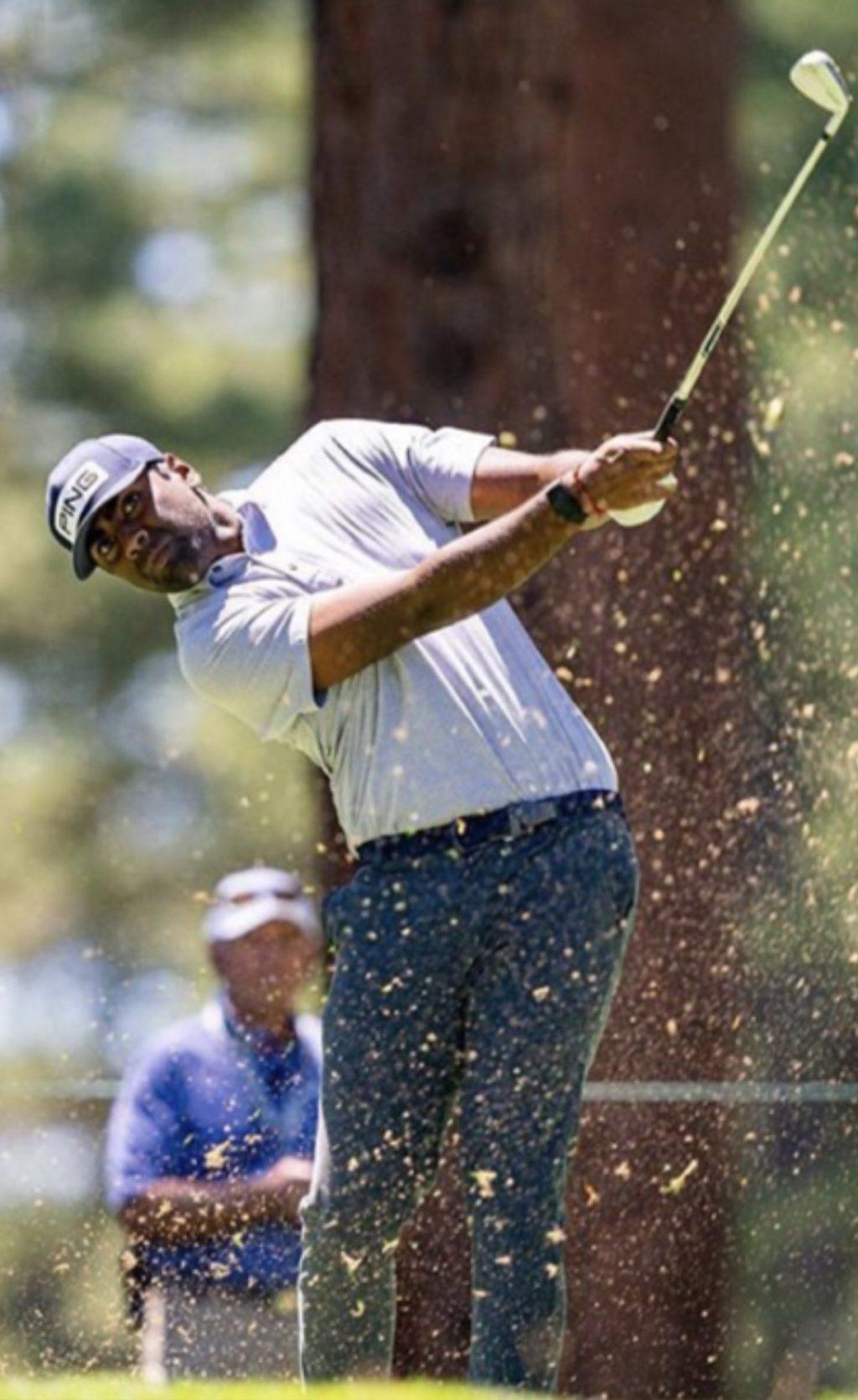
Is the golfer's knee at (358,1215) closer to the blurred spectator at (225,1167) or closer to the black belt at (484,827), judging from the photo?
the black belt at (484,827)

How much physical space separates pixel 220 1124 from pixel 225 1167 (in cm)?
11

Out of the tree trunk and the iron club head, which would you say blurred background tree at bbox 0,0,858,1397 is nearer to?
the tree trunk

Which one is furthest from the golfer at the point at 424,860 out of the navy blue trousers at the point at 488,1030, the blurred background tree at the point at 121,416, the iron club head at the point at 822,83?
the blurred background tree at the point at 121,416

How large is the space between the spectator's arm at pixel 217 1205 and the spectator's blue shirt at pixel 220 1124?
0.02 metres

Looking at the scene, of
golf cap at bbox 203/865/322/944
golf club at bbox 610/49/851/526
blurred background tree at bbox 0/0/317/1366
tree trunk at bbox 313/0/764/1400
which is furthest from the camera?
blurred background tree at bbox 0/0/317/1366

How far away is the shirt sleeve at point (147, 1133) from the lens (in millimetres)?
6781

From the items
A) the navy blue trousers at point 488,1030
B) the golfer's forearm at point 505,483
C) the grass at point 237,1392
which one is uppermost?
the golfer's forearm at point 505,483

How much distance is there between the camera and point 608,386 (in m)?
7.87

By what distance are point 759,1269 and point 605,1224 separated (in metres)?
0.72

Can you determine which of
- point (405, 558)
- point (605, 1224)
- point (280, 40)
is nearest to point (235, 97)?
point (280, 40)

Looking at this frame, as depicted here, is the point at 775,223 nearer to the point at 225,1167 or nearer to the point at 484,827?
the point at 484,827

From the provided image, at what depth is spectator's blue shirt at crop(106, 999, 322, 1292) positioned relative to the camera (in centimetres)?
669

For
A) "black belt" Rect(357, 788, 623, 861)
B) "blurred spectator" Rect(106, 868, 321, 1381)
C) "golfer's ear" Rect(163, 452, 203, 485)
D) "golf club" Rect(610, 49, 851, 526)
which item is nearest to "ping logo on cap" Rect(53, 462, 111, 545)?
"golfer's ear" Rect(163, 452, 203, 485)

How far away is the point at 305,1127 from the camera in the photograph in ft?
22.2
